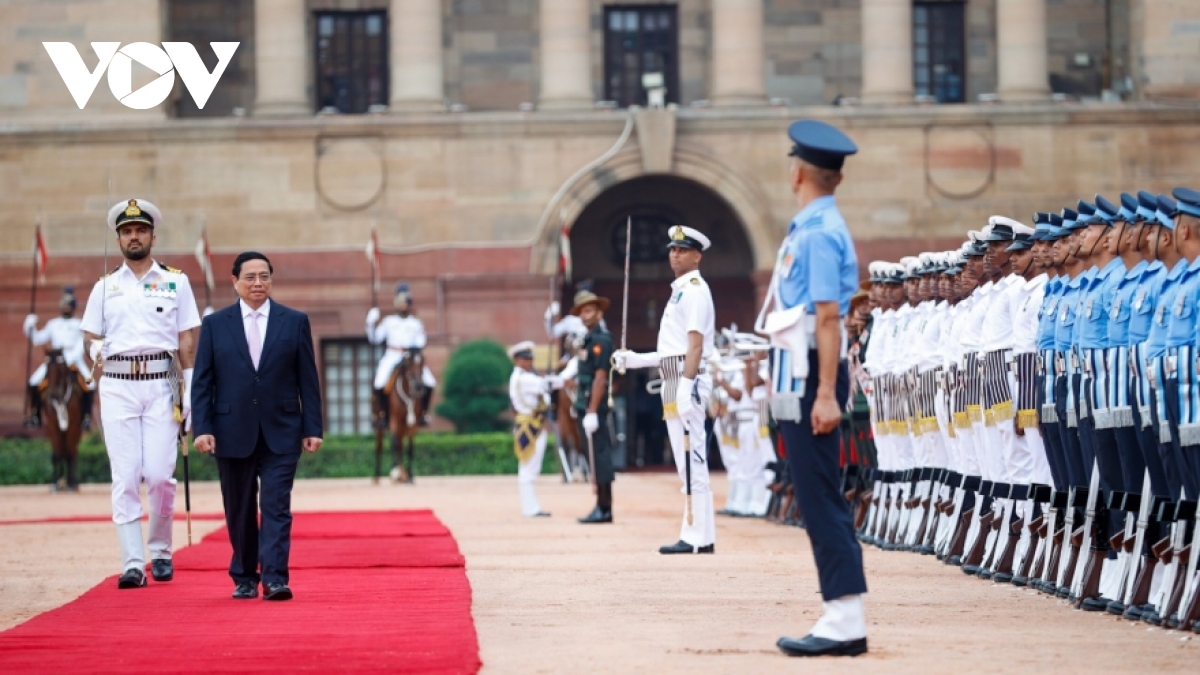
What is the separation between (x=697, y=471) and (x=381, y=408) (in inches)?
677

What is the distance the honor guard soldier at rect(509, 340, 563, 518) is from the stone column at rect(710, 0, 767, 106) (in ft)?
57.5

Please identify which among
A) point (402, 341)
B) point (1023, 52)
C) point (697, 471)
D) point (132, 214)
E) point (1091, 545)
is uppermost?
point (1023, 52)

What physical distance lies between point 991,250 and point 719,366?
860cm

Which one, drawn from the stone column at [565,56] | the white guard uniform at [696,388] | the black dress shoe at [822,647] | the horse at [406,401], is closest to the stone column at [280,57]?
the stone column at [565,56]

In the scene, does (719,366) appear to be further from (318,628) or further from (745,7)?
(745,7)

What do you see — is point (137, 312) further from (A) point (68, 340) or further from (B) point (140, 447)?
(A) point (68, 340)

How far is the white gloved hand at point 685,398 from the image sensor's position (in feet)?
53.4

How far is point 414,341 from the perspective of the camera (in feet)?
107

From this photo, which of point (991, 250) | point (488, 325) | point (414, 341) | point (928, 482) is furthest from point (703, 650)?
point (488, 325)

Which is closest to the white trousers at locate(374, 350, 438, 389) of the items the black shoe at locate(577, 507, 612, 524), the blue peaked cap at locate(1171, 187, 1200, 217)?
the black shoe at locate(577, 507, 612, 524)

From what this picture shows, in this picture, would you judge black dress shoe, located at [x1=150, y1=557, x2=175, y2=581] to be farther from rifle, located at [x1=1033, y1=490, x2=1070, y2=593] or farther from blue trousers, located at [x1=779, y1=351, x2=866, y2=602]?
blue trousers, located at [x1=779, y1=351, x2=866, y2=602]

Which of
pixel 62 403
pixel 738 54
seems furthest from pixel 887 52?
pixel 62 403

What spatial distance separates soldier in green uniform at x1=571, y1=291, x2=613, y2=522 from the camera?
20.5 m

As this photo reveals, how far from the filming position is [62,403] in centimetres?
3128
